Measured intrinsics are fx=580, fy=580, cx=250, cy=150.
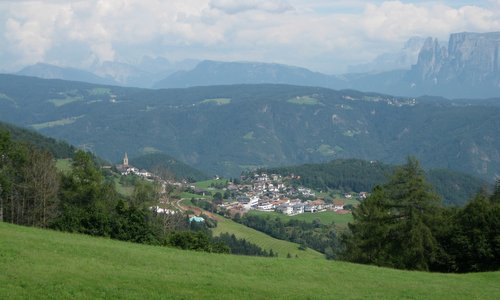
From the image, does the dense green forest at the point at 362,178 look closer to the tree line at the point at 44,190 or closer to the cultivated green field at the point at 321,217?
the cultivated green field at the point at 321,217

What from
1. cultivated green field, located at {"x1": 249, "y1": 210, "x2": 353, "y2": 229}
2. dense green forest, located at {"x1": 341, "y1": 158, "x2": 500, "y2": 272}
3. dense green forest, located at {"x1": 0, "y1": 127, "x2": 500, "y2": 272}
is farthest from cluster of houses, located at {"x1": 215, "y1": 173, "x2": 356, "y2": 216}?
dense green forest, located at {"x1": 341, "y1": 158, "x2": 500, "y2": 272}

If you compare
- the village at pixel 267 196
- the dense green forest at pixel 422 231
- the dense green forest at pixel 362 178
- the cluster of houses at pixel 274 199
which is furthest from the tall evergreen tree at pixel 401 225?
the dense green forest at pixel 362 178

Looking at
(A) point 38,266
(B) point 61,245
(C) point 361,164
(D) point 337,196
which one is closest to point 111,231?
(B) point 61,245

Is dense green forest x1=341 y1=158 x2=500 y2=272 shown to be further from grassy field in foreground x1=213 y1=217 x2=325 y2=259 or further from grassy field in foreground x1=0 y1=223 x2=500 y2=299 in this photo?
grassy field in foreground x1=213 y1=217 x2=325 y2=259

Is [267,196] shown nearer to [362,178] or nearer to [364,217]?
[362,178]

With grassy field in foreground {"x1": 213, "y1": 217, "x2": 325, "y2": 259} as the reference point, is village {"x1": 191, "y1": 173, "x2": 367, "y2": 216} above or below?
above

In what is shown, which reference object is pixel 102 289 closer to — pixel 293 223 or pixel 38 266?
pixel 38 266
